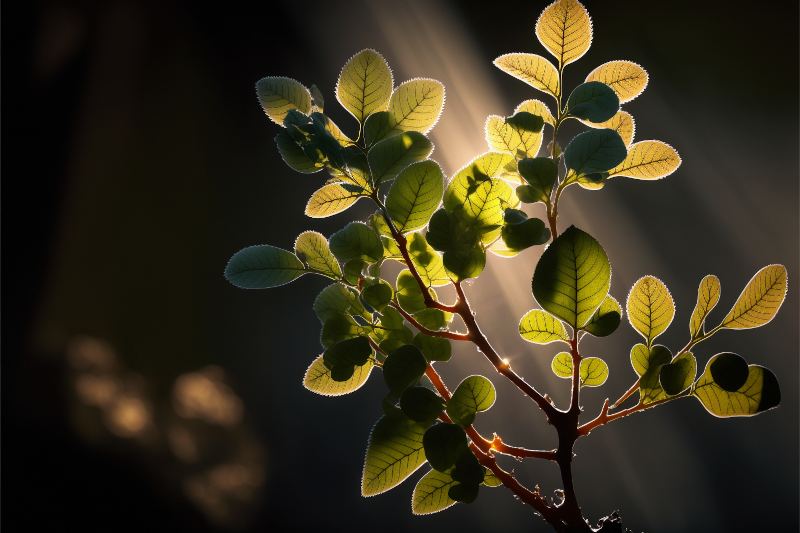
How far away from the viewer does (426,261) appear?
0.31 metres

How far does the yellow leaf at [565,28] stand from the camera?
281mm

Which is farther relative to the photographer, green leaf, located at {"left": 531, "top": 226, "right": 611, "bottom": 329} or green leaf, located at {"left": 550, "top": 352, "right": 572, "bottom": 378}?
green leaf, located at {"left": 550, "top": 352, "right": 572, "bottom": 378}

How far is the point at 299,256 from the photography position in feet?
1.05

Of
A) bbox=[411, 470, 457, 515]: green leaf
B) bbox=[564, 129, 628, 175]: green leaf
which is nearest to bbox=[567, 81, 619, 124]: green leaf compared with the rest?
bbox=[564, 129, 628, 175]: green leaf

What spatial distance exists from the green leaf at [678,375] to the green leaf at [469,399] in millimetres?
99

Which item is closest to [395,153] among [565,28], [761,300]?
[565,28]

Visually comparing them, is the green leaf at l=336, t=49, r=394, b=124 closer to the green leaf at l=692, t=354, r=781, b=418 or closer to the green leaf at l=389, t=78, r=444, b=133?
the green leaf at l=389, t=78, r=444, b=133

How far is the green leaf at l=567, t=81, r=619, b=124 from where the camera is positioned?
28 centimetres

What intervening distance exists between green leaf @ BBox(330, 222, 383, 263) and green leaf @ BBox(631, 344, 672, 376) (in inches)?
7.0

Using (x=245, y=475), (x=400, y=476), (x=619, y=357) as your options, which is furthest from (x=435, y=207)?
(x=245, y=475)

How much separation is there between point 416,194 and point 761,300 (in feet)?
0.73

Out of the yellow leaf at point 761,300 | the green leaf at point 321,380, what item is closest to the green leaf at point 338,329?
the green leaf at point 321,380

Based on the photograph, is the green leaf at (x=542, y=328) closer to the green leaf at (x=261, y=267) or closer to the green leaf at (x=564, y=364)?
the green leaf at (x=564, y=364)

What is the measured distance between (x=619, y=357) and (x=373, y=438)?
4.63 ft
